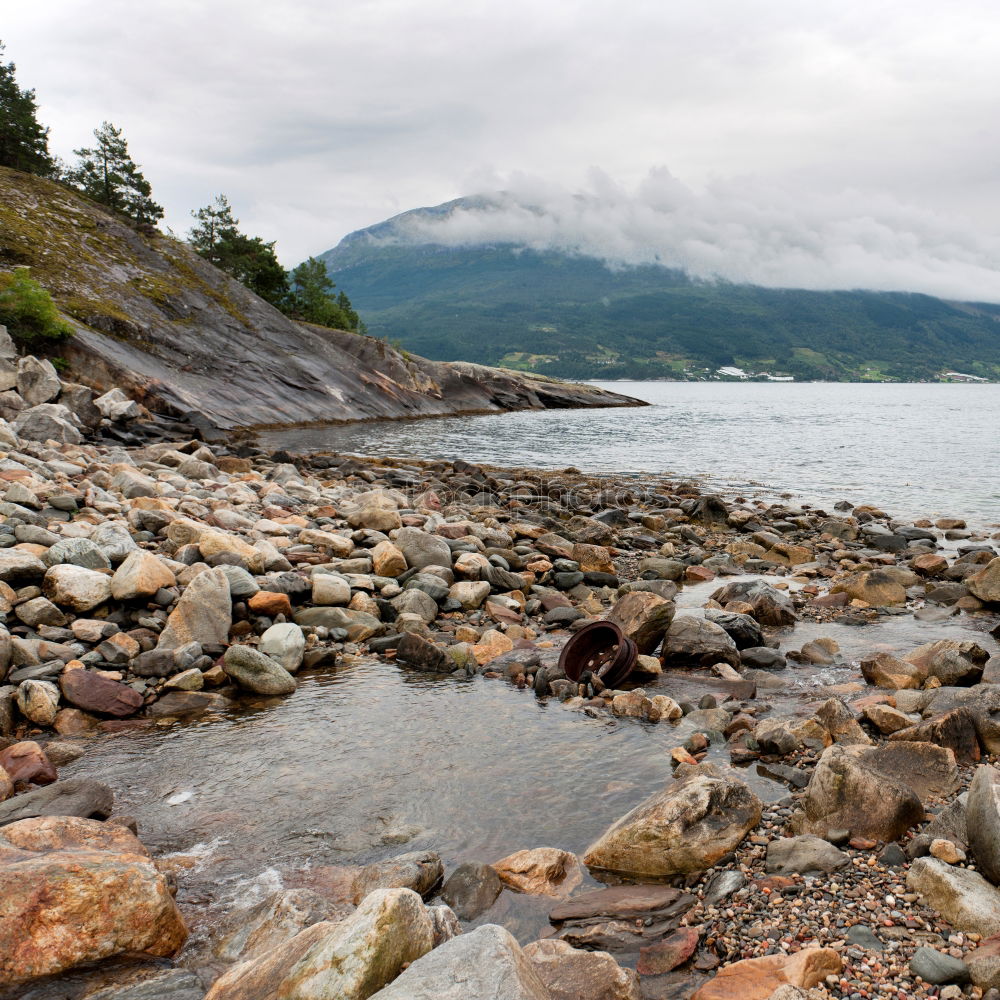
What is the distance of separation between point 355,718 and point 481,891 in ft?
13.1

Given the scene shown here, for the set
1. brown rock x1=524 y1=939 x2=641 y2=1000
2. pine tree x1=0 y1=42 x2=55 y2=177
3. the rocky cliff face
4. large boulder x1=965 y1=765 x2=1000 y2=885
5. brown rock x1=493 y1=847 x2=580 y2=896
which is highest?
pine tree x1=0 y1=42 x2=55 y2=177

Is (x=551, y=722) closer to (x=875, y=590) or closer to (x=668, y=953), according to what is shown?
(x=668, y=953)

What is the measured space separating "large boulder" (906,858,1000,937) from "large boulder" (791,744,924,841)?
74 cm

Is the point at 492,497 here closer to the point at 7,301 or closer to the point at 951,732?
the point at 951,732

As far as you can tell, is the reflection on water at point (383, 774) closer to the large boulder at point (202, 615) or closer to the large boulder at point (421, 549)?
the large boulder at point (202, 615)

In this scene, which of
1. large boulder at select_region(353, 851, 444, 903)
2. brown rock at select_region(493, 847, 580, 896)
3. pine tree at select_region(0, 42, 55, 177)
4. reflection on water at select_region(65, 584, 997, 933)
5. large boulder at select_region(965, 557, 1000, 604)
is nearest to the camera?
large boulder at select_region(353, 851, 444, 903)

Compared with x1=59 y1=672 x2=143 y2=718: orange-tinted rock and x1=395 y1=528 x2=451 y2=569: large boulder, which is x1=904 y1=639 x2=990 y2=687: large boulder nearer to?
x1=395 y1=528 x2=451 y2=569: large boulder

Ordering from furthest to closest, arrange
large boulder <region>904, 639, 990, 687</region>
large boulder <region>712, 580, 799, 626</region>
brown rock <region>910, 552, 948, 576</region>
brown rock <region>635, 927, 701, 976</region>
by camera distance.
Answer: brown rock <region>910, 552, 948, 576</region> < large boulder <region>712, 580, 799, 626</region> < large boulder <region>904, 639, 990, 687</region> < brown rock <region>635, 927, 701, 976</region>

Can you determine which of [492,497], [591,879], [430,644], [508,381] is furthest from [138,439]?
[508,381]

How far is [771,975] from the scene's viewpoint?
4465mm

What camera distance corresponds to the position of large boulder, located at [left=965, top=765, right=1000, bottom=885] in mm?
5105

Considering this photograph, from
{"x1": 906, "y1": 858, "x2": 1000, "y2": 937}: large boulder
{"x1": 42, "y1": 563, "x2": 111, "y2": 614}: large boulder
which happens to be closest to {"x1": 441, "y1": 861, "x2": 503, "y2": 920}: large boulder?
{"x1": 906, "y1": 858, "x2": 1000, "y2": 937}: large boulder

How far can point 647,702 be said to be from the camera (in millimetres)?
9562

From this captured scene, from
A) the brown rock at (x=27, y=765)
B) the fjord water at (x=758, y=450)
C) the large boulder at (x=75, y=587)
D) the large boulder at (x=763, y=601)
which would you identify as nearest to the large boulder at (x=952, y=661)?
the large boulder at (x=763, y=601)
